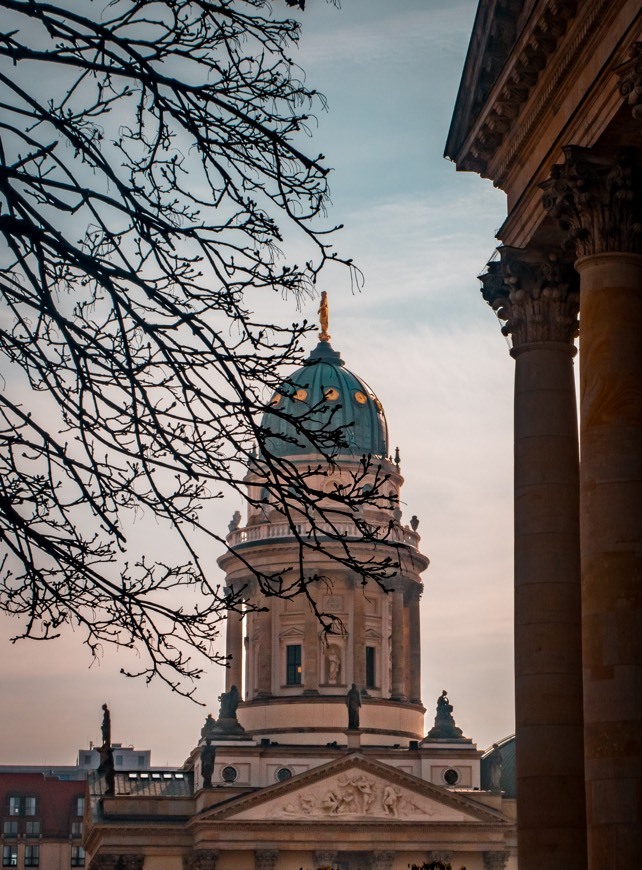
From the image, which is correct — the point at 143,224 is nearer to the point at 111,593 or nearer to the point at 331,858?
the point at 111,593

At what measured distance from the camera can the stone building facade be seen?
21516 millimetres

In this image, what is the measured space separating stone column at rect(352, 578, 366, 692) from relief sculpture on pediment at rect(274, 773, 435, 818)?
315 inches

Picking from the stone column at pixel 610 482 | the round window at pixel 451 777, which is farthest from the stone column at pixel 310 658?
the stone column at pixel 610 482

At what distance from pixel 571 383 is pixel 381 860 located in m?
76.1

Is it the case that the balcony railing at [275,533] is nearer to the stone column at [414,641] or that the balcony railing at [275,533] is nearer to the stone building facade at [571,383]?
the stone column at [414,641]

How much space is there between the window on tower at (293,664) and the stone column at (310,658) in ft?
2.31

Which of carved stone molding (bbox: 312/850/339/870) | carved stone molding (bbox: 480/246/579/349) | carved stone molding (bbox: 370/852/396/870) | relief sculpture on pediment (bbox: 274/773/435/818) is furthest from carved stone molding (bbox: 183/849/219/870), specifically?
carved stone molding (bbox: 480/246/579/349)

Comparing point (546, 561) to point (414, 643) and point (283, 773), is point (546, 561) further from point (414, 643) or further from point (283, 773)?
point (414, 643)

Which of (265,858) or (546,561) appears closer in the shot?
(546,561)

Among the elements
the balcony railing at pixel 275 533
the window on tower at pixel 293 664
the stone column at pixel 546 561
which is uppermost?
the balcony railing at pixel 275 533

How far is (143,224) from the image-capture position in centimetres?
1694

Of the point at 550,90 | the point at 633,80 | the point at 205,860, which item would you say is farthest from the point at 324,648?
the point at 633,80

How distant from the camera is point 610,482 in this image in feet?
72.0

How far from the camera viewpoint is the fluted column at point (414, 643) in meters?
111
